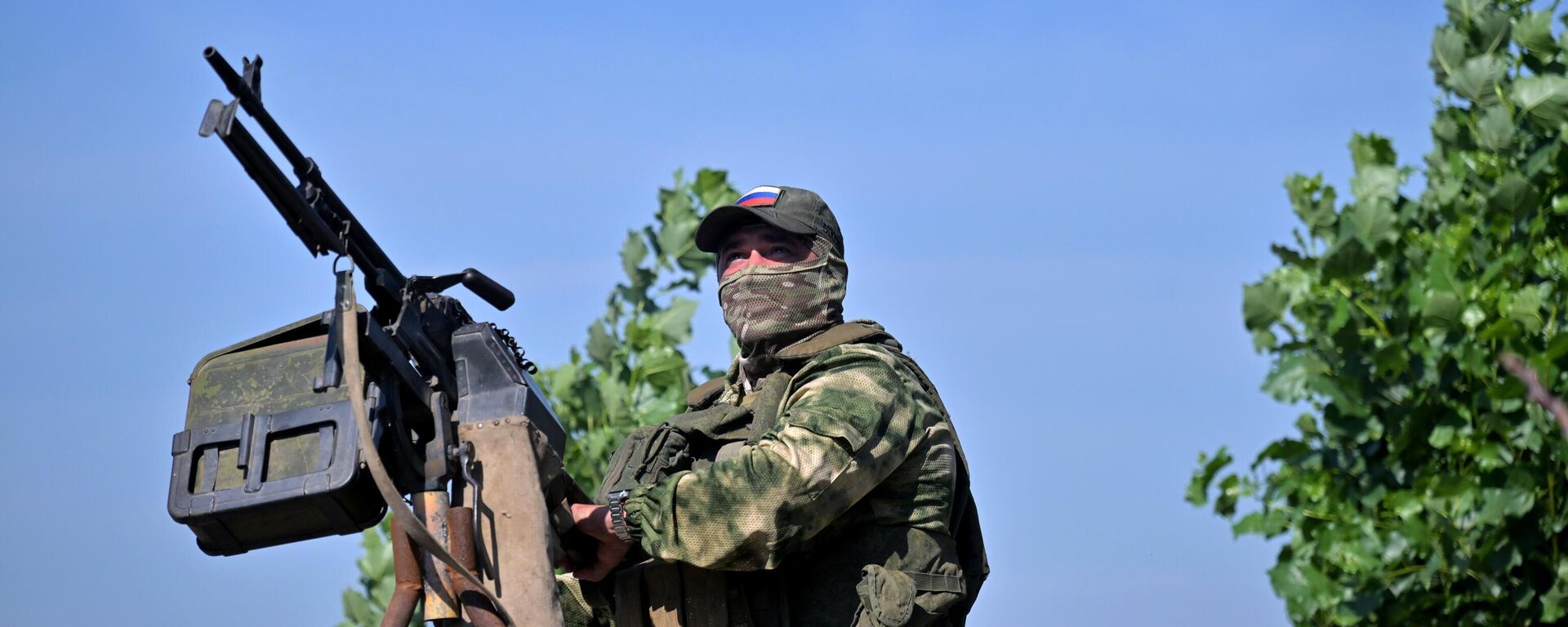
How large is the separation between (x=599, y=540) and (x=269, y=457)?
1116 millimetres

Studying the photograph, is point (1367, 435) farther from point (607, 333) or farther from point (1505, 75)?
point (607, 333)

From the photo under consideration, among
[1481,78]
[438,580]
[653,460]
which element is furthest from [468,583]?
[1481,78]

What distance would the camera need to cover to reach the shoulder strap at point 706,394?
21.5 feet

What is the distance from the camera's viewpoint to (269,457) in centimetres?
522

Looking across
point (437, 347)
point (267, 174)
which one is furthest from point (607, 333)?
point (267, 174)

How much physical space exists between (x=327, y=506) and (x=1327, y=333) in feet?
11.5

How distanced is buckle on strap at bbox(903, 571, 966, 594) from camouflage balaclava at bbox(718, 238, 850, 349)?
1055 mm

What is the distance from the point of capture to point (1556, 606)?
5562 mm

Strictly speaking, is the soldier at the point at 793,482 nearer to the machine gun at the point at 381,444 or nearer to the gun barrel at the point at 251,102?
the machine gun at the point at 381,444

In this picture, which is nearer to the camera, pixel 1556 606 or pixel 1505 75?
pixel 1556 606

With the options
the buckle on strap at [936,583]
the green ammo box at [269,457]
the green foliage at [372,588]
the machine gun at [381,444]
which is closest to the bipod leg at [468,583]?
the machine gun at [381,444]

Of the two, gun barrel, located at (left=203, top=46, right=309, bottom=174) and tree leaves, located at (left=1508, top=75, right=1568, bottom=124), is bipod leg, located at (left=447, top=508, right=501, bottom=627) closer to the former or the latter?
gun barrel, located at (left=203, top=46, right=309, bottom=174)

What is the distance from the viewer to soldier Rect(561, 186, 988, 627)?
527 cm

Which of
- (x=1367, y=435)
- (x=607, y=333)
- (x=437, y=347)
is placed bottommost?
(x=1367, y=435)
